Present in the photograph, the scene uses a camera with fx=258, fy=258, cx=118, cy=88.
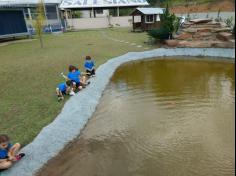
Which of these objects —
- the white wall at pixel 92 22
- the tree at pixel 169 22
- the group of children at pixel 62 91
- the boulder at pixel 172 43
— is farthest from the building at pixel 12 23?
the group of children at pixel 62 91

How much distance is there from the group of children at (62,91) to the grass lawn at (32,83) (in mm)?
450

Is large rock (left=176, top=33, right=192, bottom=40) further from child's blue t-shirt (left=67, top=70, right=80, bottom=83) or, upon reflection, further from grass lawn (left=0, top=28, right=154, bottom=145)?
child's blue t-shirt (left=67, top=70, right=80, bottom=83)

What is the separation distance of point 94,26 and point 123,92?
2634cm

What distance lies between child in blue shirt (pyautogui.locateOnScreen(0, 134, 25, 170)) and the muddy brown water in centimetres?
58

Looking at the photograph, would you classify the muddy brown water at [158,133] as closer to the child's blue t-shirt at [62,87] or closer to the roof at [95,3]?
the child's blue t-shirt at [62,87]

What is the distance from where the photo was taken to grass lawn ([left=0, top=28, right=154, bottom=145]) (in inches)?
256

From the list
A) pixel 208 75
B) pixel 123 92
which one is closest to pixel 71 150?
pixel 123 92

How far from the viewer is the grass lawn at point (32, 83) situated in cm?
650

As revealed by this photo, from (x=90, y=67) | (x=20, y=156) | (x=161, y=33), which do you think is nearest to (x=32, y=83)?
(x=90, y=67)

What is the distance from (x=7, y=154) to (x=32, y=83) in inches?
215

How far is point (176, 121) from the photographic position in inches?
262

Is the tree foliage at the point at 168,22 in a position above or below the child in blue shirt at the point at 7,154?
above

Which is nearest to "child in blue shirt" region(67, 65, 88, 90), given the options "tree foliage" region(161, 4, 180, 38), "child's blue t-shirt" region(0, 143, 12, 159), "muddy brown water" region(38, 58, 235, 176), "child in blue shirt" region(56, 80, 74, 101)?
"child in blue shirt" region(56, 80, 74, 101)

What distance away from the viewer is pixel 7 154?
15.8 ft
